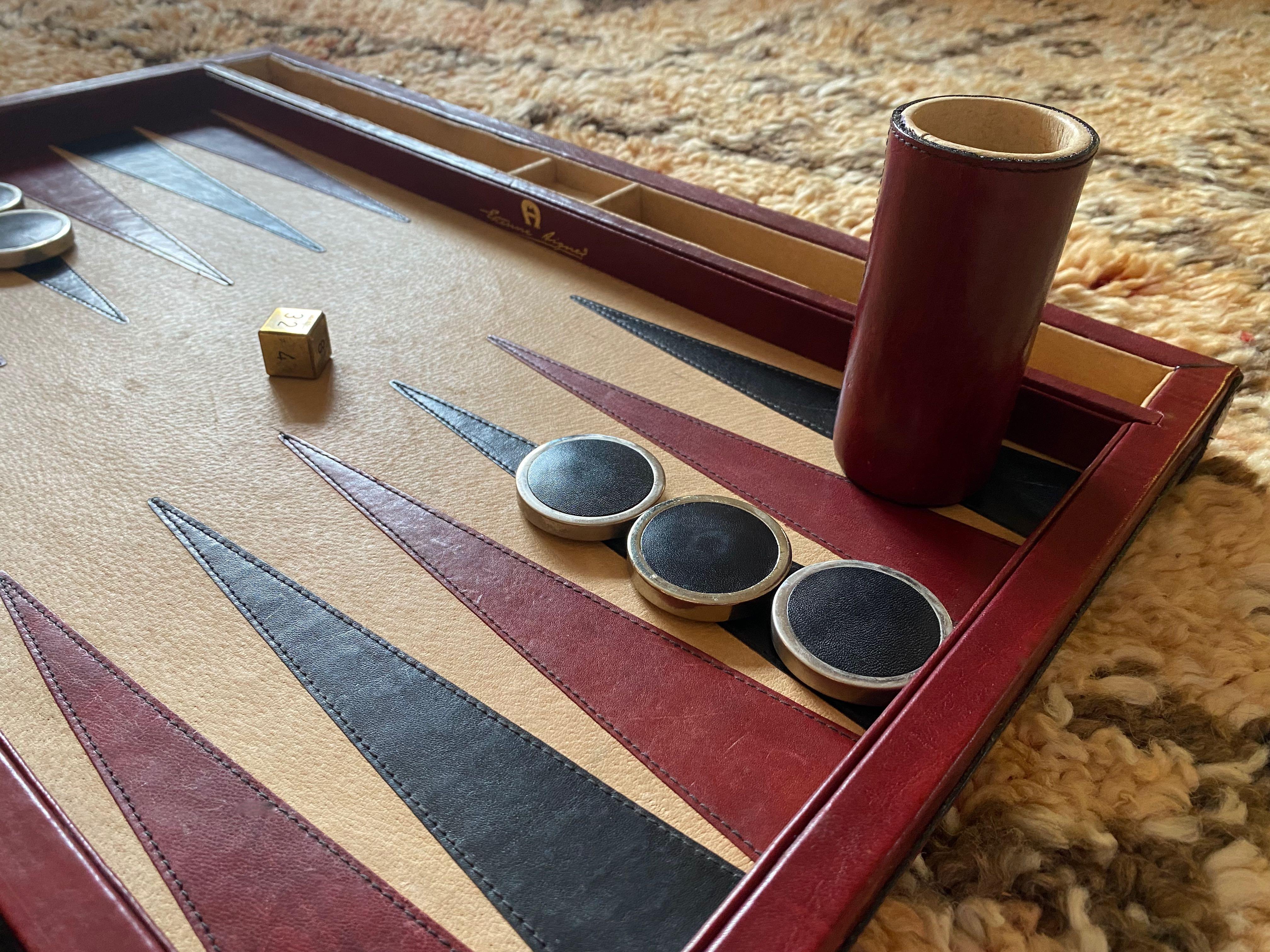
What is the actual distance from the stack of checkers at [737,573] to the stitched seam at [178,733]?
305 millimetres

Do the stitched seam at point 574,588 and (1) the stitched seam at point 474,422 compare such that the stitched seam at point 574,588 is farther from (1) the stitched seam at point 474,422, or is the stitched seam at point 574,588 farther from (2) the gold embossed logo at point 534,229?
(2) the gold embossed logo at point 534,229

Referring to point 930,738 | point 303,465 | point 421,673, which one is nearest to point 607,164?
point 303,465

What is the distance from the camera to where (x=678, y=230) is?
4.37 ft

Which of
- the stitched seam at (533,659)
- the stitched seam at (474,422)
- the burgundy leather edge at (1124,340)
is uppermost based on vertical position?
the burgundy leather edge at (1124,340)

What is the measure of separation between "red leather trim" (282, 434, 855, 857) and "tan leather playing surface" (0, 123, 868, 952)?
13mm

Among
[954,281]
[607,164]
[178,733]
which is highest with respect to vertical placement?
[954,281]

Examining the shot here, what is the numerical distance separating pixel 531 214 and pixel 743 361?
40 centimetres

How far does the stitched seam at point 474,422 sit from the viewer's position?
0.98 metres

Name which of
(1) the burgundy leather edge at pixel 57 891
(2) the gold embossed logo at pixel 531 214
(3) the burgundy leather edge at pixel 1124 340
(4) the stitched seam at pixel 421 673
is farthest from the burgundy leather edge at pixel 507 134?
(1) the burgundy leather edge at pixel 57 891

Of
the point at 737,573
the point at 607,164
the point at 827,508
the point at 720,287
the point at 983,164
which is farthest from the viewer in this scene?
the point at 607,164

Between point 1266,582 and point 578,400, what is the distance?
0.68m

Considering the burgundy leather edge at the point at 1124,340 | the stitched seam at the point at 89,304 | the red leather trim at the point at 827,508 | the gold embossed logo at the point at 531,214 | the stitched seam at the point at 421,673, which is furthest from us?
the gold embossed logo at the point at 531,214

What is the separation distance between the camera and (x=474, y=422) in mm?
1031

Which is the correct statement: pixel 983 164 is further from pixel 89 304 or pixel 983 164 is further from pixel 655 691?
pixel 89 304
